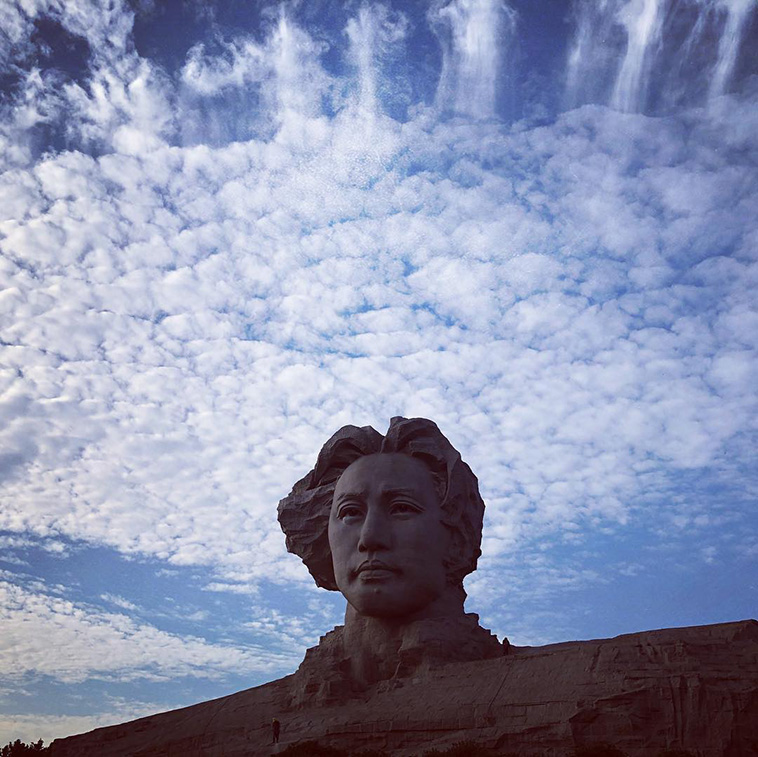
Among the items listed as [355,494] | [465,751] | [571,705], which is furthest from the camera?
[355,494]

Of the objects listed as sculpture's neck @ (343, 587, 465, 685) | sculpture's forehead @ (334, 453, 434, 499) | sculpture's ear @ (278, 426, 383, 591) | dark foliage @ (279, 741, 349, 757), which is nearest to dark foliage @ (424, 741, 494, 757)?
dark foliage @ (279, 741, 349, 757)

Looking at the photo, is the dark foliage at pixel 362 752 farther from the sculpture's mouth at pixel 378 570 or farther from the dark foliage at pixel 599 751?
the sculpture's mouth at pixel 378 570

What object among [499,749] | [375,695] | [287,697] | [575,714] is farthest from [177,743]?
[575,714]

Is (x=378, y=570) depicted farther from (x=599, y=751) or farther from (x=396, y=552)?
(x=599, y=751)

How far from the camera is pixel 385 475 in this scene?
17.8 m

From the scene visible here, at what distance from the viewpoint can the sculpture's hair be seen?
59.7 ft

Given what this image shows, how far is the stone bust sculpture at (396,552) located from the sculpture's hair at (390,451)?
0.08ft

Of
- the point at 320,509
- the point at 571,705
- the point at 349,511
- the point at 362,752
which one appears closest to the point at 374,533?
the point at 349,511

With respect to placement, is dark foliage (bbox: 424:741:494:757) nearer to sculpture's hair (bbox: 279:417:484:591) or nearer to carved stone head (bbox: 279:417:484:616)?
carved stone head (bbox: 279:417:484:616)

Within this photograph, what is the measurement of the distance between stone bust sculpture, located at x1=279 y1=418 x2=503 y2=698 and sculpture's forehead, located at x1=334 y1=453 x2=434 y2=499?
24mm

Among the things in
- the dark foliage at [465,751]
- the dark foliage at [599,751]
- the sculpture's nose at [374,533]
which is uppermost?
the sculpture's nose at [374,533]

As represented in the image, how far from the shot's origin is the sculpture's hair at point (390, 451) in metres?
18.2

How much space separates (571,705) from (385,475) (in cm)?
636

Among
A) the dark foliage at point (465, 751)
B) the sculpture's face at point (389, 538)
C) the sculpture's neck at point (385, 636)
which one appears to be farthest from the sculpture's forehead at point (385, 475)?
the dark foliage at point (465, 751)
